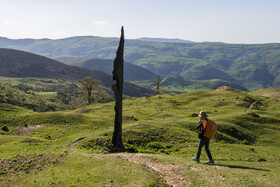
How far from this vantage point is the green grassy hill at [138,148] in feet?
60.5

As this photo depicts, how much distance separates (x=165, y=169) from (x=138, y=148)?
14443 mm

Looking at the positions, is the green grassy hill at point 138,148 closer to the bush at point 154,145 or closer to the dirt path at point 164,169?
the bush at point 154,145

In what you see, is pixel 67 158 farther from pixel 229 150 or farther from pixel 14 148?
pixel 229 150

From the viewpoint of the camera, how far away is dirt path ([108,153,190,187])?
57.0 ft

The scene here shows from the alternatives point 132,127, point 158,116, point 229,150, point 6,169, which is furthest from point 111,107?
point 6,169

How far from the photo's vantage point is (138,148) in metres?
34.2

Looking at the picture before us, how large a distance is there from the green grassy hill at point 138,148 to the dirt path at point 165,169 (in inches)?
14.8

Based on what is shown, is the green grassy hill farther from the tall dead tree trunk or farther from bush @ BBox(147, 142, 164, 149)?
the tall dead tree trunk

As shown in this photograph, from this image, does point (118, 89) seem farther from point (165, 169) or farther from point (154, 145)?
point (165, 169)

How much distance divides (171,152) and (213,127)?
13222mm

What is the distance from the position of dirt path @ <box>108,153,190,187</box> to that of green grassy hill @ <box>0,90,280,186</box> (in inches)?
14.8

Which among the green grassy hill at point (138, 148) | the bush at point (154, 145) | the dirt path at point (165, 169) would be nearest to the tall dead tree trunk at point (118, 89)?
the green grassy hill at point (138, 148)

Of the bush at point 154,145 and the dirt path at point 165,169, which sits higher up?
the dirt path at point 165,169

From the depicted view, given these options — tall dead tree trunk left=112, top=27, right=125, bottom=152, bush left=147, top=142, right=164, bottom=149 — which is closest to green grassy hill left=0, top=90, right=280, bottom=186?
bush left=147, top=142, right=164, bottom=149
